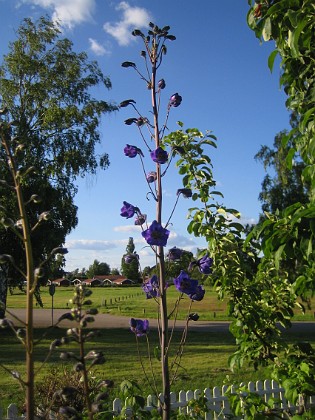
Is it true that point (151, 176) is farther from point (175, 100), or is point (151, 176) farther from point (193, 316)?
point (193, 316)

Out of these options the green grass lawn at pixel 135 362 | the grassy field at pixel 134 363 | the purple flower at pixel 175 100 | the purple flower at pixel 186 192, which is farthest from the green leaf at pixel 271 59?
the green grass lawn at pixel 135 362

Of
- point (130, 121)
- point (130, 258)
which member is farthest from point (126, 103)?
point (130, 258)

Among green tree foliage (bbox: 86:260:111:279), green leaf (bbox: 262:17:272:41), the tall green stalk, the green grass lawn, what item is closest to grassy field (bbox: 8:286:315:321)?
the green grass lawn

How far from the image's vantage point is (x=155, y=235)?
6.33ft

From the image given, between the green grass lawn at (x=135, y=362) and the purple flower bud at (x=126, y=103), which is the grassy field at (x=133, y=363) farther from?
the purple flower bud at (x=126, y=103)

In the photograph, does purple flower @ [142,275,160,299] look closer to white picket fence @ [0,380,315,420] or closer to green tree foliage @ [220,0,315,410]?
green tree foliage @ [220,0,315,410]

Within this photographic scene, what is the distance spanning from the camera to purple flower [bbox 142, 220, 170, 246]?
1.93m

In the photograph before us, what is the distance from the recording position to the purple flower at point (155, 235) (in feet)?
6.32

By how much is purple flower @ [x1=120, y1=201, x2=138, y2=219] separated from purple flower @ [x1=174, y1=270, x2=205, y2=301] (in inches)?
13.9

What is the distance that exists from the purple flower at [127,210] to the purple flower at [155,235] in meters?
0.22

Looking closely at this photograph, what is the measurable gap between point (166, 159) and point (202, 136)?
66.4 inches

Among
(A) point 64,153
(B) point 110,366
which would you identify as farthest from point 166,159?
(A) point 64,153

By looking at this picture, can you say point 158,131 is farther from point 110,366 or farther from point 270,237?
point 110,366

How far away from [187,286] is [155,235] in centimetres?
27
